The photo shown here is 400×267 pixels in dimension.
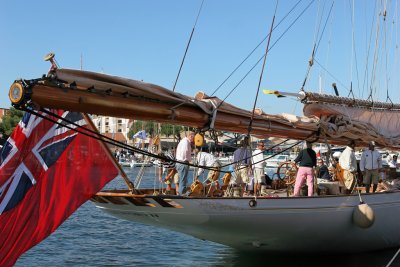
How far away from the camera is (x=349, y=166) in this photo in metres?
13.2

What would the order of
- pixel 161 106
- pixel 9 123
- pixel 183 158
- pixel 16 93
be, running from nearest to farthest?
pixel 16 93 < pixel 161 106 < pixel 183 158 < pixel 9 123

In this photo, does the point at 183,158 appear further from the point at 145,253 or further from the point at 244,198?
the point at 145,253

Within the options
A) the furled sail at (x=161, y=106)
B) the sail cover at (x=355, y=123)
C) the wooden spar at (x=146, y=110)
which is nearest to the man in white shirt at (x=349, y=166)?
the sail cover at (x=355, y=123)

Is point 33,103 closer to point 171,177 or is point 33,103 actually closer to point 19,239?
point 19,239

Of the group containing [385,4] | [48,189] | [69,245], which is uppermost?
[385,4]

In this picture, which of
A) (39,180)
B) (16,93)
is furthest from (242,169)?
(16,93)

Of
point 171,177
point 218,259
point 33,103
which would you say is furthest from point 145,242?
point 33,103

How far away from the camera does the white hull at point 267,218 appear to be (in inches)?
401

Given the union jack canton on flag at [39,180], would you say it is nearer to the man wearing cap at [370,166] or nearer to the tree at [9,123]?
the man wearing cap at [370,166]

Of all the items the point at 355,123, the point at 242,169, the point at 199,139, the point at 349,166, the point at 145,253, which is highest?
the point at 355,123

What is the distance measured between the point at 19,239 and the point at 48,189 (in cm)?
86

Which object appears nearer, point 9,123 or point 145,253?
point 145,253

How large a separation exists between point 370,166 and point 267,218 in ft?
15.6

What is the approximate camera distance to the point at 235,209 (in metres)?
10.2
